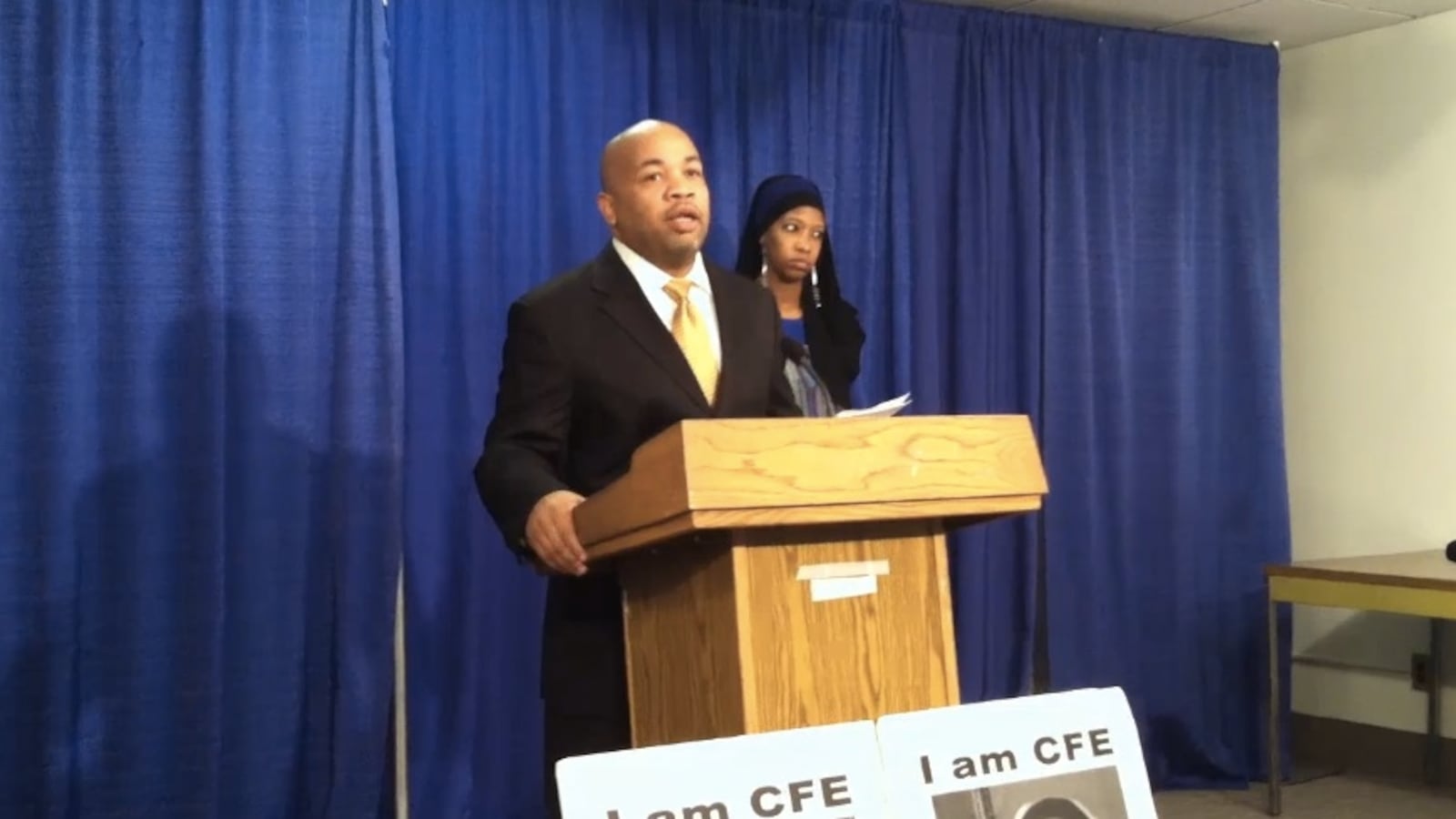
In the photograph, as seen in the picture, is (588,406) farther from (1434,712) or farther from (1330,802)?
(1434,712)

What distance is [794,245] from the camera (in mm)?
3154

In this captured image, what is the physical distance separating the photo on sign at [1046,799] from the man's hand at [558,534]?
0.54 meters

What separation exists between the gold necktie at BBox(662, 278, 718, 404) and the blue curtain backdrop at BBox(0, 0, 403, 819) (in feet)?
4.20

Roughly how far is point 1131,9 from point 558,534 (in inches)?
119

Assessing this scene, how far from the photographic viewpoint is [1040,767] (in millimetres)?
1390

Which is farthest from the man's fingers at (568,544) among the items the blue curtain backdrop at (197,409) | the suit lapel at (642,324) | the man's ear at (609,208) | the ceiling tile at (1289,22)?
the ceiling tile at (1289,22)

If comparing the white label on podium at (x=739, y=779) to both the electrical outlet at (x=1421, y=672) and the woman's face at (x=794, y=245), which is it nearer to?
the woman's face at (x=794, y=245)

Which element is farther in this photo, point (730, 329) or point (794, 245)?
point (794, 245)

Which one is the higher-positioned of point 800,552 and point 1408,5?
point 1408,5

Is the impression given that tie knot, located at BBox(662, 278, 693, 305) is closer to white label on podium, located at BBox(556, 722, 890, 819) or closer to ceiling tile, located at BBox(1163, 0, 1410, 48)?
white label on podium, located at BBox(556, 722, 890, 819)

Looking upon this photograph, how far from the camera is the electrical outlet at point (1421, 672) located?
4.04m

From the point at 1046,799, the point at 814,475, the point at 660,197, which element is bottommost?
the point at 1046,799

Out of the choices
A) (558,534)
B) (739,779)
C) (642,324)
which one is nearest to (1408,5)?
(642,324)

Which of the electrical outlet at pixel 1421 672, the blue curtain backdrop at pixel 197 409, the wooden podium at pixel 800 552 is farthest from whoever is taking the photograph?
the electrical outlet at pixel 1421 672
